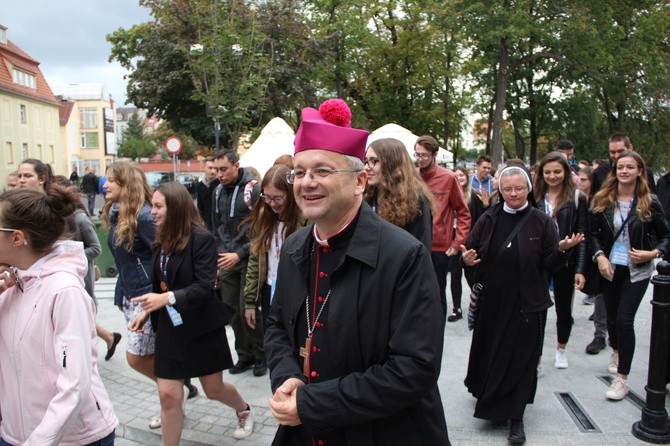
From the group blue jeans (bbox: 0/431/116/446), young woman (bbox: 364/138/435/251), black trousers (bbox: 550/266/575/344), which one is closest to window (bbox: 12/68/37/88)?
young woman (bbox: 364/138/435/251)

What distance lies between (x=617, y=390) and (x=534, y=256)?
5.25 ft

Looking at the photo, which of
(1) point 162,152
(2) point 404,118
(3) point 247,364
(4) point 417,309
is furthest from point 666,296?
(1) point 162,152

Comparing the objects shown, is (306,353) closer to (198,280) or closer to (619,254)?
(198,280)

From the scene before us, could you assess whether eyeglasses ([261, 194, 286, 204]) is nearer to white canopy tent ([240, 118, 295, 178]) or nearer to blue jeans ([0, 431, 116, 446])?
blue jeans ([0, 431, 116, 446])

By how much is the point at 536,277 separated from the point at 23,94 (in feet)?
161

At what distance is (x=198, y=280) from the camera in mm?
3930

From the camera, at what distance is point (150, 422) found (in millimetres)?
4680

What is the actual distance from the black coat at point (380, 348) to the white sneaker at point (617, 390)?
3441mm

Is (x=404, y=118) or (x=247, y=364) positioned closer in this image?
(x=247, y=364)

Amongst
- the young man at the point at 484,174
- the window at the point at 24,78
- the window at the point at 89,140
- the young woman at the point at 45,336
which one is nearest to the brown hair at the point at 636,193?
the young woman at the point at 45,336

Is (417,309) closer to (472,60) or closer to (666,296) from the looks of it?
(666,296)

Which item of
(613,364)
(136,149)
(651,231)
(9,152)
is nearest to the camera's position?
(651,231)

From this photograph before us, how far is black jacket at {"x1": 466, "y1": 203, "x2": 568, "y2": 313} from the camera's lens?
13.9 feet

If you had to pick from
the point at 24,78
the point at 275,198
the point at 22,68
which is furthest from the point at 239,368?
the point at 24,78
